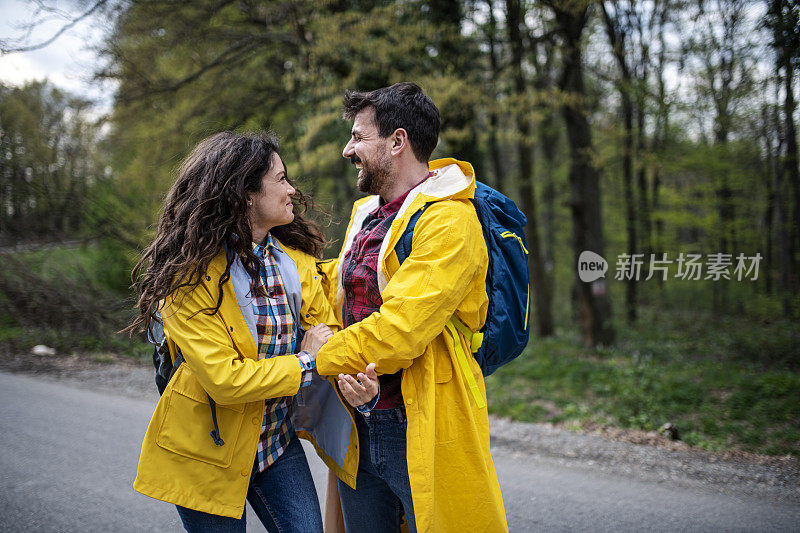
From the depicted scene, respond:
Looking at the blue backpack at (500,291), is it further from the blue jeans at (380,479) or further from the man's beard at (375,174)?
the blue jeans at (380,479)

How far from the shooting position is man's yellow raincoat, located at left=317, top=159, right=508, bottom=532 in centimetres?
186

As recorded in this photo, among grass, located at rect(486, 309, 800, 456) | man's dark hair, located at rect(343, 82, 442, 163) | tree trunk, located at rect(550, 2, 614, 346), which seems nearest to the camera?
man's dark hair, located at rect(343, 82, 442, 163)

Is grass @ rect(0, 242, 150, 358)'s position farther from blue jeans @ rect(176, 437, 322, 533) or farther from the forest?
blue jeans @ rect(176, 437, 322, 533)

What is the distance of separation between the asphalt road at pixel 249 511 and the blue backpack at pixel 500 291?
2017mm

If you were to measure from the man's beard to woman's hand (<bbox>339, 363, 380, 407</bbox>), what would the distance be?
764 millimetres

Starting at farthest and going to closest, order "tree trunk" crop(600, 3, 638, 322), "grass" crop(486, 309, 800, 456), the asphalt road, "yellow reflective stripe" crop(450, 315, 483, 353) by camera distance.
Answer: "tree trunk" crop(600, 3, 638, 322), "grass" crop(486, 309, 800, 456), the asphalt road, "yellow reflective stripe" crop(450, 315, 483, 353)

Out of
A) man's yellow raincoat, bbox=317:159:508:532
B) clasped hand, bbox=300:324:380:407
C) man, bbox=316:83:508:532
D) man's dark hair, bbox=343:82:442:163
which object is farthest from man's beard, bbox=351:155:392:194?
clasped hand, bbox=300:324:380:407

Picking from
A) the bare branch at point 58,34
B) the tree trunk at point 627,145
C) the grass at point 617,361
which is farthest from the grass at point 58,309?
the tree trunk at point 627,145

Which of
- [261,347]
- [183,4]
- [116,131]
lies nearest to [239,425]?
[261,347]

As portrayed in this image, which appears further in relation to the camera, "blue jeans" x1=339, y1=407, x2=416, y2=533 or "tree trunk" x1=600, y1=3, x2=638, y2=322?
"tree trunk" x1=600, y1=3, x2=638, y2=322

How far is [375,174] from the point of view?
7.37ft

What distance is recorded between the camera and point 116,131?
11039 mm

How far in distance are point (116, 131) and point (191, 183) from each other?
10453 millimetres

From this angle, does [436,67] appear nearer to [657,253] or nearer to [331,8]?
[331,8]
